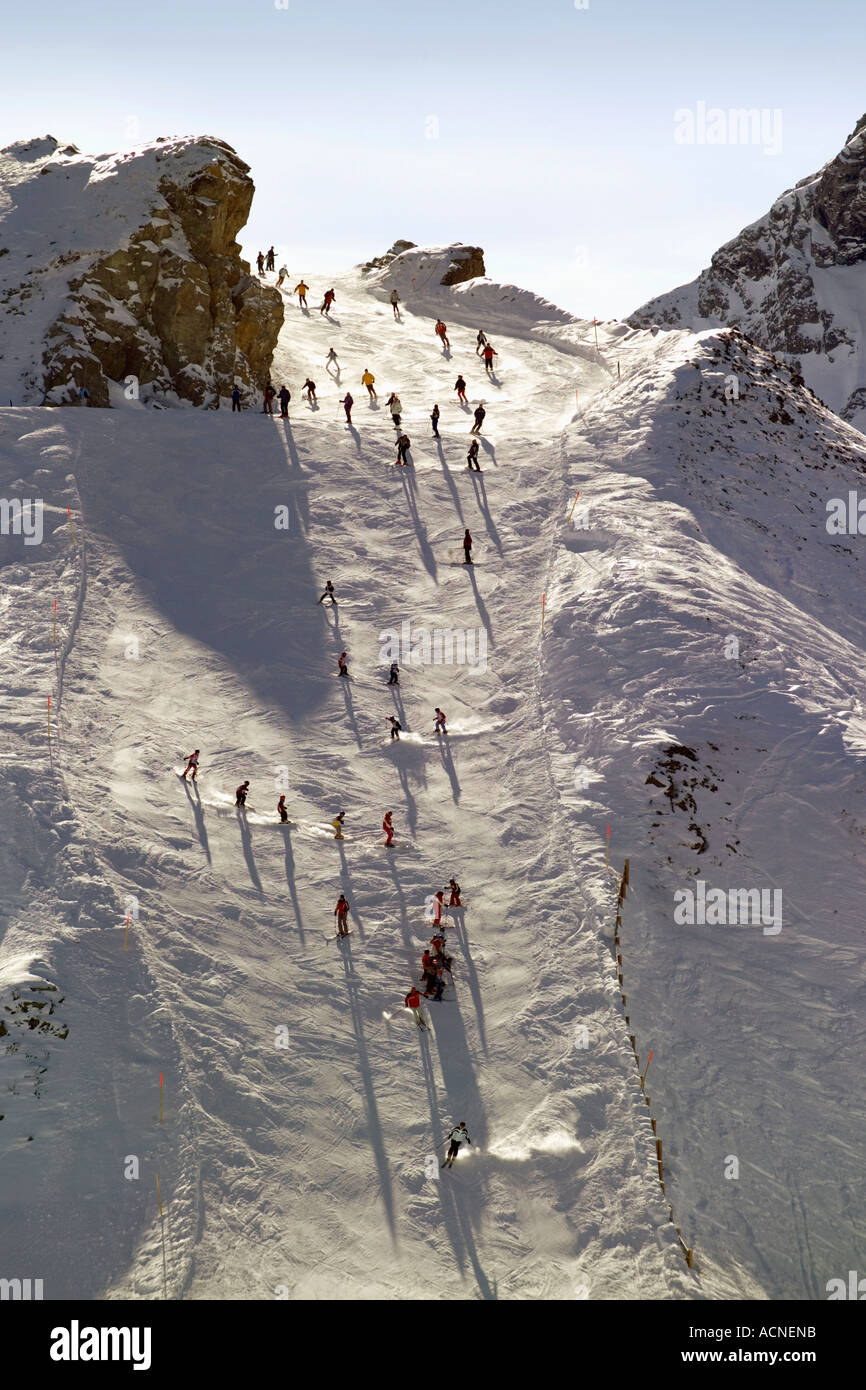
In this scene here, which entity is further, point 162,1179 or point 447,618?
point 447,618

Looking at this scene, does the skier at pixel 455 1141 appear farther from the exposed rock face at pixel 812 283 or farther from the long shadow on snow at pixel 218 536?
the exposed rock face at pixel 812 283

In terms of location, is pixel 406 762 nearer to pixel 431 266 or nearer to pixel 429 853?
pixel 429 853

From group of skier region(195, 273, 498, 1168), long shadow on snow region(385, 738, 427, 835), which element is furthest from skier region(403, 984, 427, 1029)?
long shadow on snow region(385, 738, 427, 835)
